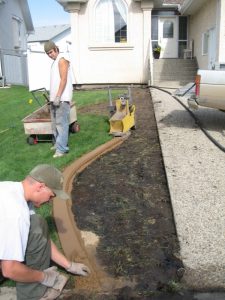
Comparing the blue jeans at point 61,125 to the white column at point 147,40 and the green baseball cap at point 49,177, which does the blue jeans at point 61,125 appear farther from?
the white column at point 147,40

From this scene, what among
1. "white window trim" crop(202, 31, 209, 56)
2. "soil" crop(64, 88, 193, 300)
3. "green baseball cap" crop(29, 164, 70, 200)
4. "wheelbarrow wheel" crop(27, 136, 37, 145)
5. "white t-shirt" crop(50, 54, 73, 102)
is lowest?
"soil" crop(64, 88, 193, 300)

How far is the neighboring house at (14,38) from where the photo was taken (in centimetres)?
2080

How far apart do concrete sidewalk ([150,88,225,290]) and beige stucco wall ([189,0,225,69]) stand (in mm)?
7528

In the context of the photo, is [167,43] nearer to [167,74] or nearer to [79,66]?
[167,74]

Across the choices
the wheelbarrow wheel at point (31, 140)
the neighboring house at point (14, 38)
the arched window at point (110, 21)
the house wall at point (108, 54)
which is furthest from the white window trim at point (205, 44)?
the wheelbarrow wheel at point (31, 140)

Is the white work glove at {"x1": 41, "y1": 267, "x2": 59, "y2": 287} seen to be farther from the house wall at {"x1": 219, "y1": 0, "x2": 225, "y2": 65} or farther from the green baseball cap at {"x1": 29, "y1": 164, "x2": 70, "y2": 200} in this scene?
the house wall at {"x1": 219, "y1": 0, "x2": 225, "y2": 65}

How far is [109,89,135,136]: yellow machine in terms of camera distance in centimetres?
812

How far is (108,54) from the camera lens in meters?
17.7

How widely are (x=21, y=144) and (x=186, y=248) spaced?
5037 millimetres

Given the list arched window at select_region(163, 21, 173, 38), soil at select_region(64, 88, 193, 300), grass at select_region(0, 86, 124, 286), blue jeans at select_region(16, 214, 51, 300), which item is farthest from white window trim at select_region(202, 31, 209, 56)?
blue jeans at select_region(16, 214, 51, 300)

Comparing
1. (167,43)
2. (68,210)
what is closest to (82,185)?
(68,210)

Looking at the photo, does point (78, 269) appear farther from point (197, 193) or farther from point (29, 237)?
point (197, 193)

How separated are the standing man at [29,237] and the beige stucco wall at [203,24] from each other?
13.8 meters

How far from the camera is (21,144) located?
813cm
